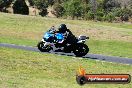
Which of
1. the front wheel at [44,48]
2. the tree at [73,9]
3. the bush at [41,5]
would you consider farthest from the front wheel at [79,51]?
the bush at [41,5]

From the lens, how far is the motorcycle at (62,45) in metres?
23.2

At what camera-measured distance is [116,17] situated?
88625mm

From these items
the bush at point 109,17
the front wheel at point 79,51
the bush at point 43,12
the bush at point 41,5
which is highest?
the front wheel at point 79,51

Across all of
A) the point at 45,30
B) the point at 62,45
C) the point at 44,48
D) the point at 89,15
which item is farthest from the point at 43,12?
the point at 62,45

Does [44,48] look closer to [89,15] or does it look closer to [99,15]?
[89,15]

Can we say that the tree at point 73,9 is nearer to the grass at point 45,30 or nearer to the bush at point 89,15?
the bush at point 89,15

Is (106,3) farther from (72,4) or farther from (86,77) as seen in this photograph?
(86,77)

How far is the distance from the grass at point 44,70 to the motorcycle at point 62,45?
235 centimetres

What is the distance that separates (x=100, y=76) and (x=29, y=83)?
5.56m

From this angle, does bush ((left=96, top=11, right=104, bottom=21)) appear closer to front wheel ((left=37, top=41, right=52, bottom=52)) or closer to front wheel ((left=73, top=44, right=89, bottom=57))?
front wheel ((left=37, top=41, right=52, bottom=52))

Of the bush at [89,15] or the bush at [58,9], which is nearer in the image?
the bush at [89,15]

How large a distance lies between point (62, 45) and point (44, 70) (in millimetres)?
6825

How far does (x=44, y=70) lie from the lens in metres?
16.8

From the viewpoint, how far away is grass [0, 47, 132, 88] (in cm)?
1388
